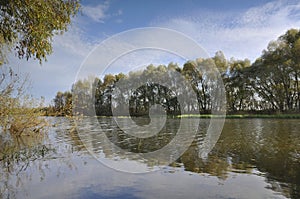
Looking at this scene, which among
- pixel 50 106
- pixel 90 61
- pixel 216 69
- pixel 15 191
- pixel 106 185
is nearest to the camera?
pixel 15 191

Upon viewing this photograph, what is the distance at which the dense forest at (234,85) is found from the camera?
116 feet

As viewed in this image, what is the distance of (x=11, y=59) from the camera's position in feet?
25.0

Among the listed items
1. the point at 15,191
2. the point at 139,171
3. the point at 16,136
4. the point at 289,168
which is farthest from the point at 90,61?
the point at 16,136

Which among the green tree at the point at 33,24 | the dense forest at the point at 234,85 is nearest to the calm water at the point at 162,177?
the green tree at the point at 33,24

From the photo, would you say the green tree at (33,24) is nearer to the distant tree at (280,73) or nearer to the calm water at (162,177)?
the calm water at (162,177)

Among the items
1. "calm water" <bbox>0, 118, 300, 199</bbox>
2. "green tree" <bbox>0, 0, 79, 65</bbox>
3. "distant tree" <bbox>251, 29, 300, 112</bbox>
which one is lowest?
"calm water" <bbox>0, 118, 300, 199</bbox>

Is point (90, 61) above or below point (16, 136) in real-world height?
above

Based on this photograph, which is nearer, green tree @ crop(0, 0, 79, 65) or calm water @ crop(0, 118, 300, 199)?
calm water @ crop(0, 118, 300, 199)

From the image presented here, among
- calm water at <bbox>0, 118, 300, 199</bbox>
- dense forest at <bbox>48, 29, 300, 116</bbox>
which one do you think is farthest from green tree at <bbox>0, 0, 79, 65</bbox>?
dense forest at <bbox>48, 29, 300, 116</bbox>

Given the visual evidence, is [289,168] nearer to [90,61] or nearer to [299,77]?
[90,61]

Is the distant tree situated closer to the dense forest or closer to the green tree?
the dense forest

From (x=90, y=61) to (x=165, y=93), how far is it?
3720cm

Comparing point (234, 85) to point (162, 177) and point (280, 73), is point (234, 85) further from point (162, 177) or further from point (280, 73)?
point (162, 177)

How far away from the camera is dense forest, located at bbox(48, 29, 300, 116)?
3541 centimetres
